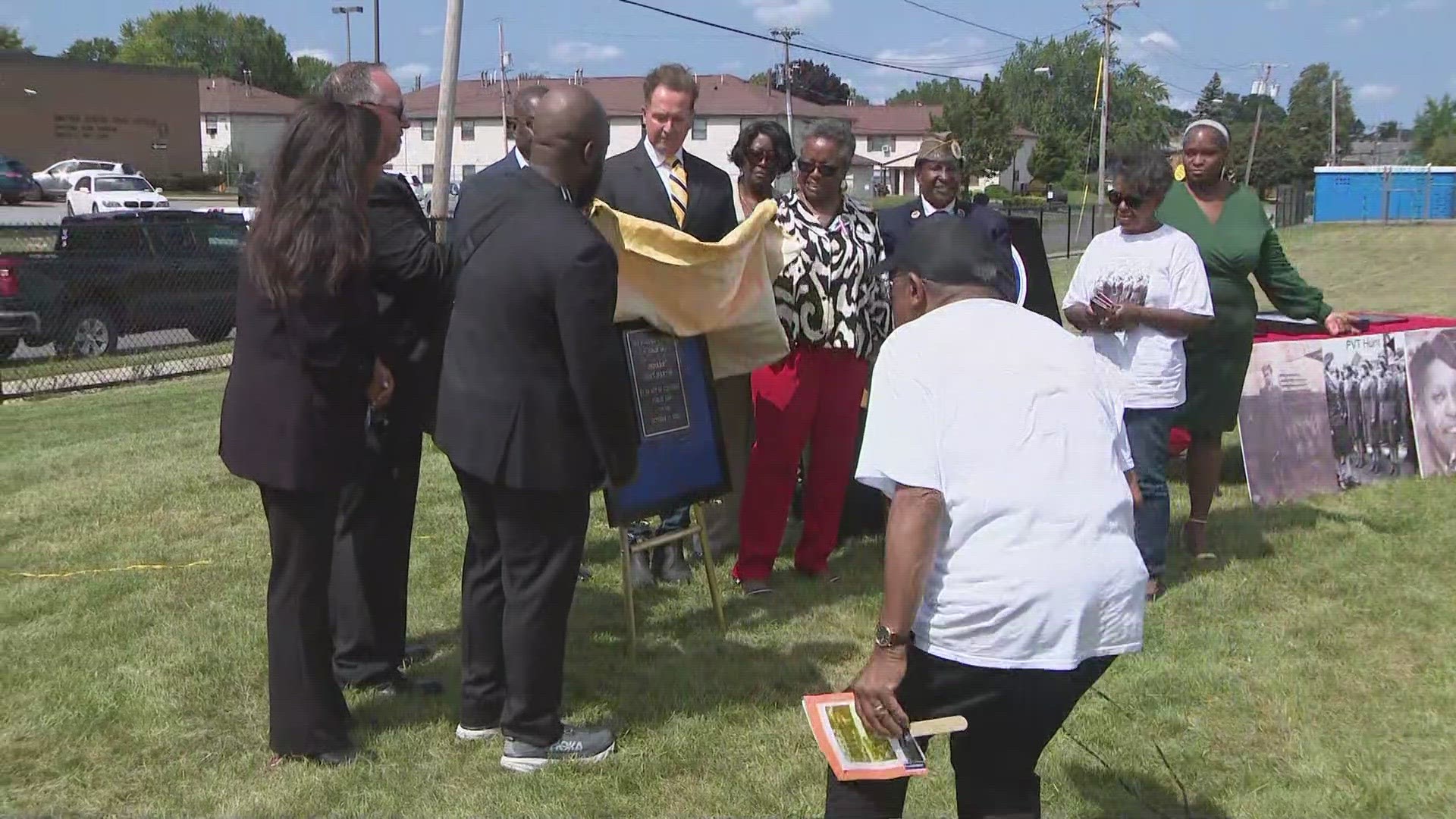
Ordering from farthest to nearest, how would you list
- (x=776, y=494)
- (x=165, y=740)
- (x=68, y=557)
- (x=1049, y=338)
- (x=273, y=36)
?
(x=273, y=36)
(x=68, y=557)
(x=776, y=494)
(x=165, y=740)
(x=1049, y=338)

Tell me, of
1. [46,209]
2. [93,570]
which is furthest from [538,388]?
[46,209]

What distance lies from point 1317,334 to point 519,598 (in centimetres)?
646

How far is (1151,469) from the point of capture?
5.53 meters

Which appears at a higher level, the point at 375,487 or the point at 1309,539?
the point at 375,487

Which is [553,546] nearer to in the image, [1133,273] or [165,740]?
[165,740]

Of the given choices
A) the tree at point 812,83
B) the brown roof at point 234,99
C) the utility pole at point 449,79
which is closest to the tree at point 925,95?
the tree at point 812,83

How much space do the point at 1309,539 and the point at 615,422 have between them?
14.6 feet

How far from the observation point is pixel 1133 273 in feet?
17.7

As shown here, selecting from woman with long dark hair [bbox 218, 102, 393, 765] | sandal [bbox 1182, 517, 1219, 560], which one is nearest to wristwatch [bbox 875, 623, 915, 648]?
woman with long dark hair [bbox 218, 102, 393, 765]

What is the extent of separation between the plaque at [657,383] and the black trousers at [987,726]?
2.35m

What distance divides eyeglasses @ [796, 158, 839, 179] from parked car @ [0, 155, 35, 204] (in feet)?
134

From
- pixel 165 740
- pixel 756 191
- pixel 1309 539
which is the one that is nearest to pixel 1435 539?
pixel 1309 539

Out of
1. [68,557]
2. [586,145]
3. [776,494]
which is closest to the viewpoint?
[586,145]

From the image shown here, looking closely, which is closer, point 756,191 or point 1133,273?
point 1133,273
